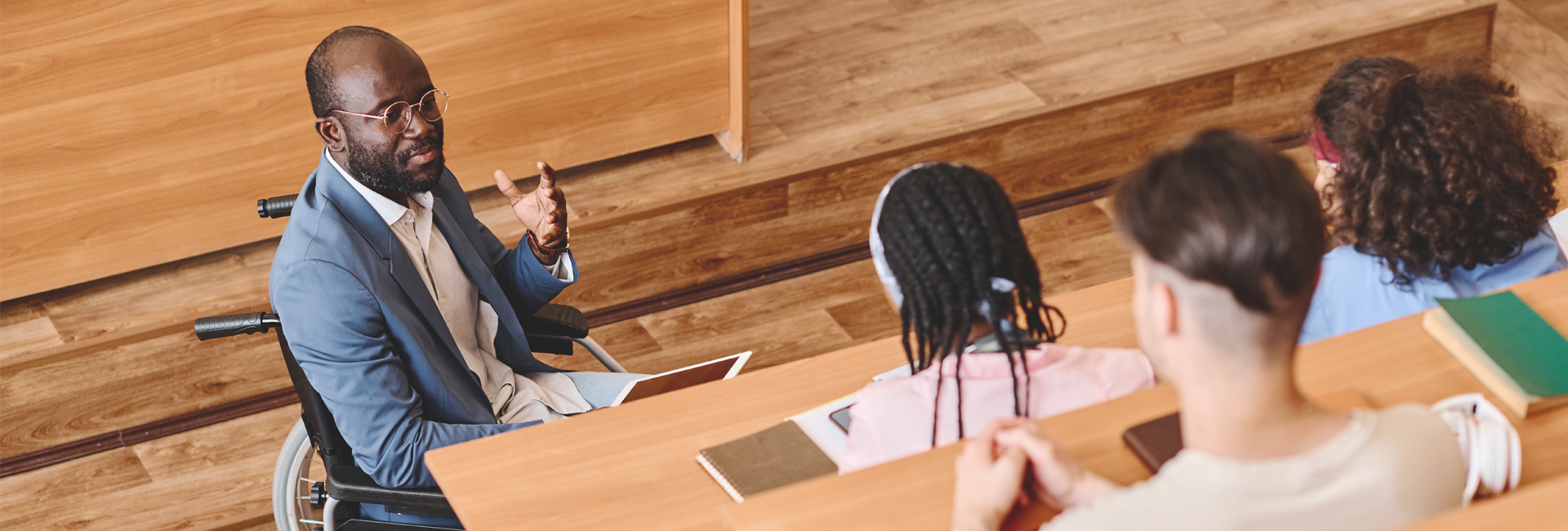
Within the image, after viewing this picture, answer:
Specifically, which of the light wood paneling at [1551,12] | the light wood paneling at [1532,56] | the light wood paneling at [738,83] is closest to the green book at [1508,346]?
the light wood paneling at [738,83]

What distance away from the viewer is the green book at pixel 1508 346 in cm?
134

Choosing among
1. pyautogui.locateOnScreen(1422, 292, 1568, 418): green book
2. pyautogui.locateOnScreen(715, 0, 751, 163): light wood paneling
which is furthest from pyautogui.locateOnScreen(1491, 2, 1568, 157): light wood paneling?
pyautogui.locateOnScreen(1422, 292, 1568, 418): green book

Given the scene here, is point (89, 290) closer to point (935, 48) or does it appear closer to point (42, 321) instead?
point (42, 321)

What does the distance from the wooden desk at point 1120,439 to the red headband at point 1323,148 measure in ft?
1.49

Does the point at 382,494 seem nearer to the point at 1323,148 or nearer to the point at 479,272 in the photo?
the point at 479,272

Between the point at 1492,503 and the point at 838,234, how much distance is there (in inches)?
Result: 99.7

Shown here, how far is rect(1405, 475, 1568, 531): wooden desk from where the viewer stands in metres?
1.05

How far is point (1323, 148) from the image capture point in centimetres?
199

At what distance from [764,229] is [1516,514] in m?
2.57

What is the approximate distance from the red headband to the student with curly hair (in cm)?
5

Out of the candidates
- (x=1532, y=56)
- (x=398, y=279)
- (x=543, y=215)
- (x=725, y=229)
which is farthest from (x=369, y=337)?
(x=1532, y=56)

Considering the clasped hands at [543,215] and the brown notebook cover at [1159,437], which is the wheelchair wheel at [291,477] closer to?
the clasped hands at [543,215]

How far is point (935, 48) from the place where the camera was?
4070 millimetres

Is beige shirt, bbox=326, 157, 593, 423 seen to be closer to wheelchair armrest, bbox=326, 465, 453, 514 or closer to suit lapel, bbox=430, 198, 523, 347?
suit lapel, bbox=430, 198, 523, 347
